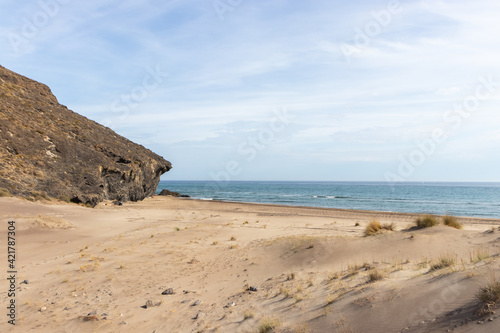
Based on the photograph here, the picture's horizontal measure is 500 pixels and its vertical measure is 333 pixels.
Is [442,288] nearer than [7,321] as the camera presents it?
Yes

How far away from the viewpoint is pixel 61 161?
32312mm

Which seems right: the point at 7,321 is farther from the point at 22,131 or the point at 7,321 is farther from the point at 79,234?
the point at 22,131

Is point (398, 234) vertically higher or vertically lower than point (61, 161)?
lower

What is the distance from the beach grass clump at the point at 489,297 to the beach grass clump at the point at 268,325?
3.62 m

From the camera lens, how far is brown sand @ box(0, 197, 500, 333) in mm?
6559

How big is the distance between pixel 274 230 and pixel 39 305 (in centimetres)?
1517

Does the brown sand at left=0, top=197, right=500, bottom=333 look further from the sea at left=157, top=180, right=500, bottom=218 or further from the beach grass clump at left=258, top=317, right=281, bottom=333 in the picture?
the sea at left=157, top=180, right=500, bottom=218

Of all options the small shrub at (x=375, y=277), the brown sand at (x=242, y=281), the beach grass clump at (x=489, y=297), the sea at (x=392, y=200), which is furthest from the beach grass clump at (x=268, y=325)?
the sea at (x=392, y=200)

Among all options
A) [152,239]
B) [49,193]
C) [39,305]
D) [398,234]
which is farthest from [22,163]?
[398,234]

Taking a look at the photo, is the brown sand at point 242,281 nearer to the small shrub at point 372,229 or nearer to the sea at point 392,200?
the small shrub at point 372,229

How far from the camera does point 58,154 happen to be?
107 feet

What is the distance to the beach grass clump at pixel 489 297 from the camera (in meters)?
5.27

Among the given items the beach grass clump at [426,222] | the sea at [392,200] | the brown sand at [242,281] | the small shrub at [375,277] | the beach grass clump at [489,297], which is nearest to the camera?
the beach grass clump at [489,297]

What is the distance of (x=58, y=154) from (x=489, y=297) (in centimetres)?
3463
